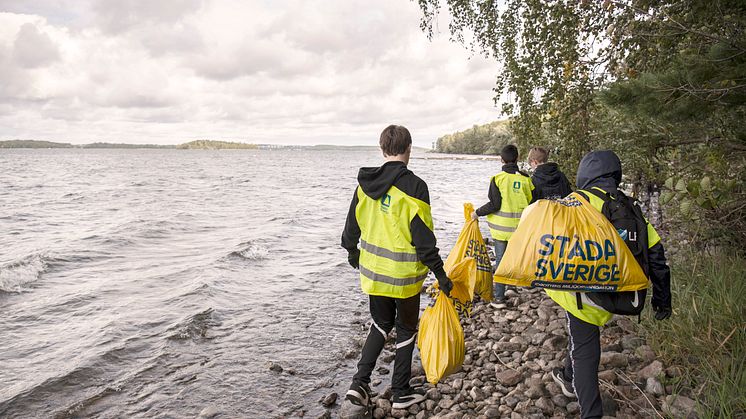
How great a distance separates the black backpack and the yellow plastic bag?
1.34 metres

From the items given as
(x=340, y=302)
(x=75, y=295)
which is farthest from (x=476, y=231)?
(x=75, y=295)

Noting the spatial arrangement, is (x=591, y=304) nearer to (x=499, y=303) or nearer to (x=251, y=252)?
(x=499, y=303)

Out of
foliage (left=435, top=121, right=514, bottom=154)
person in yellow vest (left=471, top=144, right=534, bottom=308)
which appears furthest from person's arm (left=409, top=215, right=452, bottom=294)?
foliage (left=435, top=121, right=514, bottom=154)

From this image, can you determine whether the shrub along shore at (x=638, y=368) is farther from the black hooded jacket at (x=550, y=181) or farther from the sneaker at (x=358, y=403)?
the black hooded jacket at (x=550, y=181)

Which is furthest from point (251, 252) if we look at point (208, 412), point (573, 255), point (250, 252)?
point (573, 255)

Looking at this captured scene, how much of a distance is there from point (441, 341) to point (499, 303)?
3.27 metres

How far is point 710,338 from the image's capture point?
12.6ft

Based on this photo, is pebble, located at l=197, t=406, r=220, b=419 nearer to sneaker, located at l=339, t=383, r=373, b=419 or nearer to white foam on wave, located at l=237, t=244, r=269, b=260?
sneaker, located at l=339, t=383, r=373, b=419

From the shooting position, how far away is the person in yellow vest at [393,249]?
3.62 meters

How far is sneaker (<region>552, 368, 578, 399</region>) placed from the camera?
3.91m

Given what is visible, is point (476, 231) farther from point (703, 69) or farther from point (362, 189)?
point (703, 69)

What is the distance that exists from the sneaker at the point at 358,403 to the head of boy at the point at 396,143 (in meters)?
2.15

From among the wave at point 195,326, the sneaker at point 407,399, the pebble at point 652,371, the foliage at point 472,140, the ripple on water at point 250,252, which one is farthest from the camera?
the foliage at point 472,140

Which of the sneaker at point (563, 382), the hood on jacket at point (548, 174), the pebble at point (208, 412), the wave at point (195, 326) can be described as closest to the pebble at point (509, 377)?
the sneaker at point (563, 382)
